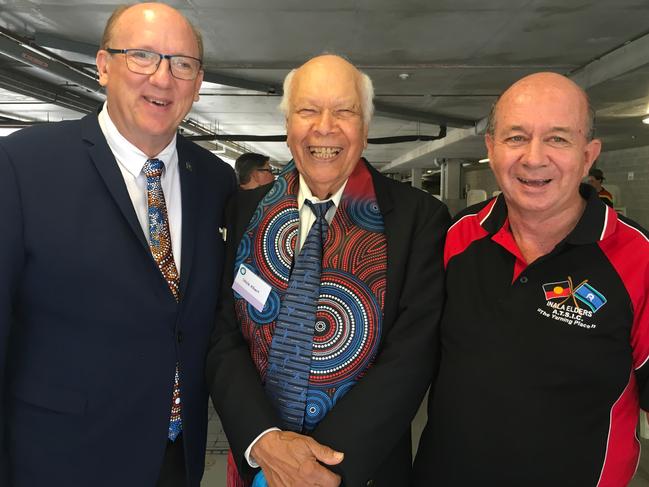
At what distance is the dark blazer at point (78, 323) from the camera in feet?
4.10

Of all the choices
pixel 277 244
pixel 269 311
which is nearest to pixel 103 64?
pixel 277 244

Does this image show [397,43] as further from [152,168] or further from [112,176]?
[112,176]

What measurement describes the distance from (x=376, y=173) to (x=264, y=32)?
3978 millimetres

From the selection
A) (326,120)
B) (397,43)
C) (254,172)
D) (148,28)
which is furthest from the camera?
(397,43)

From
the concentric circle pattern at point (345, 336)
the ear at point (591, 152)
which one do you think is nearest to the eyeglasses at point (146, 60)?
the concentric circle pattern at point (345, 336)

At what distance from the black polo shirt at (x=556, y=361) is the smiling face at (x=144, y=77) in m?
1.03

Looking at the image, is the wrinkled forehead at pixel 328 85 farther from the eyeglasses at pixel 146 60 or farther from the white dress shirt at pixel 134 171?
the white dress shirt at pixel 134 171

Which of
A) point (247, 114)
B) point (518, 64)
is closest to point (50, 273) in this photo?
point (518, 64)

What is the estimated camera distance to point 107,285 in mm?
1280

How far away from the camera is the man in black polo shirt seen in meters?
1.27

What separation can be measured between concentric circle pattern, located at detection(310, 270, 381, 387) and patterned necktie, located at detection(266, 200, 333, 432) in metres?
0.03

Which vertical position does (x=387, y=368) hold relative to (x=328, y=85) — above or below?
below

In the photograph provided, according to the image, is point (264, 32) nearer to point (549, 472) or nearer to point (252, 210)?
point (252, 210)

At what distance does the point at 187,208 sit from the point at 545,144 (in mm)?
1048
